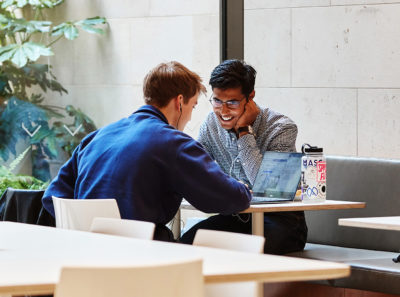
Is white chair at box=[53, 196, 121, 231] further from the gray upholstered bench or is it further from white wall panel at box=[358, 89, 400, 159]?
white wall panel at box=[358, 89, 400, 159]

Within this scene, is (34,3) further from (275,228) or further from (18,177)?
(275,228)

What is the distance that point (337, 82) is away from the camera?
532 centimetres

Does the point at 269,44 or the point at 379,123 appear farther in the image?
the point at 269,44

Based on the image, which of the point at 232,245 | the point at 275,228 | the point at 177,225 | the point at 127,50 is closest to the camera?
the point at 232,245

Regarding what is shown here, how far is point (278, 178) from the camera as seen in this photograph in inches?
156

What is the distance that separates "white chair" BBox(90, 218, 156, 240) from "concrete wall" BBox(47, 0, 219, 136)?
10.5 feet

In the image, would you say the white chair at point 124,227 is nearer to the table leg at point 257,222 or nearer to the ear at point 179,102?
the ear at point 179,102

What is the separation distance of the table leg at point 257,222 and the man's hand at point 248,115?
2.02 feet

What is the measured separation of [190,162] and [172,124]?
40 centimetres

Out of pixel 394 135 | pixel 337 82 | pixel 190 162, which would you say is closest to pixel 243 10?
pixel 337 82

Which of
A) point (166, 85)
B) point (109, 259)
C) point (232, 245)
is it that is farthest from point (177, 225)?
point (109, 259)

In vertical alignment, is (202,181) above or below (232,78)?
below

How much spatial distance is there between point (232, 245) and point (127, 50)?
13.1 ft

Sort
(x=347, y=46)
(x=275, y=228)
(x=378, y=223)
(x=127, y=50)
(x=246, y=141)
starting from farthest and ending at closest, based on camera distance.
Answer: (x=127, y=50) → (x=347, y=46) → (x=246, y=141) → (x=275, y=228) → (x=378, y=223)
